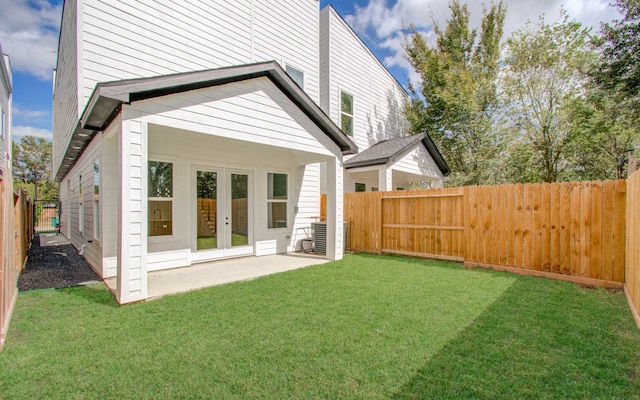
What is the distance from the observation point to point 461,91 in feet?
48.5

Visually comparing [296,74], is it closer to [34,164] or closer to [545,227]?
[545,227]

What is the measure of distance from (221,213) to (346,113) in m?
6.88

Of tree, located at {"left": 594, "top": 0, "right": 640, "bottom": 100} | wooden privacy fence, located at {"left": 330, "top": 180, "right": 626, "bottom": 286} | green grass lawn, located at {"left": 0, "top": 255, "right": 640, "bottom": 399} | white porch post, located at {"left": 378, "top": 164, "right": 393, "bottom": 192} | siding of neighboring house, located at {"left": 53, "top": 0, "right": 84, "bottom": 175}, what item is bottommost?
green grass lawn, located at {"left": 0, "top": 255, "right": 640, "bottom": 399}

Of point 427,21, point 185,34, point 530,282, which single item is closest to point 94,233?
point 185,34

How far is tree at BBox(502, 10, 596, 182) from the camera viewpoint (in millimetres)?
12648

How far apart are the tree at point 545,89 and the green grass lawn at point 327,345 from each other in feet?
35.3

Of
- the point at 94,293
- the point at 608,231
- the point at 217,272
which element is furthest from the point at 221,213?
the point at 608,231

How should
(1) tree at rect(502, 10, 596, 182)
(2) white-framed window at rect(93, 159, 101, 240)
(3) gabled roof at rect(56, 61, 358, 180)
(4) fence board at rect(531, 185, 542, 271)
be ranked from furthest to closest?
(1) tree at rect(502, 10, 596, 182)
(2) white-framed window at rect(93, 159, 101, 240)
(4) fence board at rect(531, 185, 542, 271)
(3) gabled roof at rect(56, 61, 358, 180)

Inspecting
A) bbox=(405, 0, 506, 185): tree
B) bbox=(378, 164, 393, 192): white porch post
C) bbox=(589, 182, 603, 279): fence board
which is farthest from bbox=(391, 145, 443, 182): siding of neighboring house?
bbox=(589, 182, 603, 279): fence board

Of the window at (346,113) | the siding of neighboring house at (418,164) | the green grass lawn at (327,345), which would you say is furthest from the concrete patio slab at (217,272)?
the window at (346,113)

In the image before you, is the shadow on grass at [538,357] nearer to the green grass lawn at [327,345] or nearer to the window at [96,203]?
the green grass lawn at [327,345]

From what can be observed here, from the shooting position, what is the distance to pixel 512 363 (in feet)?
8.80

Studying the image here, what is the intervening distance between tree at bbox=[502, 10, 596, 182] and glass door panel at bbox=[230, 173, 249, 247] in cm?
1260

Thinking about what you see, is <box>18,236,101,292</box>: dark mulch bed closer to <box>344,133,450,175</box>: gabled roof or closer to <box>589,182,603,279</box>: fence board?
<box>344,133,450,175</box>: gabled roof
